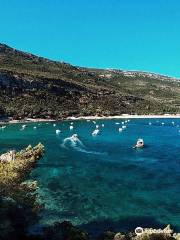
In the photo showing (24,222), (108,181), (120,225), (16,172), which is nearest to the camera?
(24,222)

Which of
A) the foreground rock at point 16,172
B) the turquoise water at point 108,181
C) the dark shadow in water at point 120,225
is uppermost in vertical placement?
the foreground rock at point 16,172

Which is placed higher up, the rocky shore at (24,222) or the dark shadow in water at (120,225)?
the rocky shore at (24,222)

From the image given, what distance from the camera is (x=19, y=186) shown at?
3812 centimetres

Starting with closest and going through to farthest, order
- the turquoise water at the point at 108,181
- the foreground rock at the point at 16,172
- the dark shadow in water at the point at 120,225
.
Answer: the foreground rock at the point at 16,172 < the dark shadow in water at the point at 120,225 < the turquoise water at the point at 108,181

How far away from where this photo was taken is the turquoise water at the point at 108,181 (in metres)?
49.3

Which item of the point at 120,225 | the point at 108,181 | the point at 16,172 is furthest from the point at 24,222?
the point at 108,181

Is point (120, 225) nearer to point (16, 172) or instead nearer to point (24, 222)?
point (16, 172)

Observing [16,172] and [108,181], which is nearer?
[16,172]

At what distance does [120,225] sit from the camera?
4631 centimetres

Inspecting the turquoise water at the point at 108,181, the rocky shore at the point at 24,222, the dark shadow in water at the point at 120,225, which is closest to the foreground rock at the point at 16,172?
the rocky shore at the point at 24,222

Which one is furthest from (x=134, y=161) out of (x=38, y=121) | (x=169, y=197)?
(x=38, y=121)

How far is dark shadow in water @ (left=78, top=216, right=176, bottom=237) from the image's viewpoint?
1764 inches

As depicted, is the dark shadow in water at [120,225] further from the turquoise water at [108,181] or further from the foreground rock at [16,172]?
the foreground rock at [16,172]

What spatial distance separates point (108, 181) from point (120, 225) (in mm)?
21929
